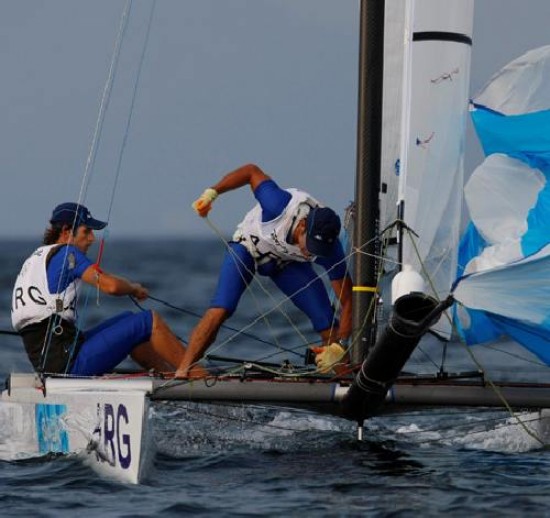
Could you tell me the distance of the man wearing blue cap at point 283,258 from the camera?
7.50m

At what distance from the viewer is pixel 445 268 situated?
7.60 m

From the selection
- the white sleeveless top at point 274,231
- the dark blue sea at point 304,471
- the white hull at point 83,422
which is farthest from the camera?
the white sleeveless top at point 274,231

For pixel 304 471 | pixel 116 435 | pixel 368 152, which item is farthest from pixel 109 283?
pixel 368 152

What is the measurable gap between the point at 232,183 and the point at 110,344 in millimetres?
979

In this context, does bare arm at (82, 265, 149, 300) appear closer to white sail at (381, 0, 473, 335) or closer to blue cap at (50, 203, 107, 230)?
blue cap at (50, 203, 107, 230)

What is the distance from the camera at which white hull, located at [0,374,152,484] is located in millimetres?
6848

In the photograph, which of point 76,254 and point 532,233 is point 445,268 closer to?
point 532,233

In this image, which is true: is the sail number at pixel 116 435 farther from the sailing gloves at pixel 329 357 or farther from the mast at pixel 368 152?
the mast at pixel 368 152

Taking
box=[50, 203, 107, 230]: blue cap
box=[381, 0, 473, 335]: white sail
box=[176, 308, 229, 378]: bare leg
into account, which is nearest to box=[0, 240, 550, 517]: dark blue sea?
box=[176, 308, 229, 378]: bare leg

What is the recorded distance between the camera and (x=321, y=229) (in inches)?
296

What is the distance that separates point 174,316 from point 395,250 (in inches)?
395

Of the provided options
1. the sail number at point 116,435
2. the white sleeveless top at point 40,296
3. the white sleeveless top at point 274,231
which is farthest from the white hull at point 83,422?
the white sleeveless top at point 274,231

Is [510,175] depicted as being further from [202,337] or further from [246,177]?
[202,337]

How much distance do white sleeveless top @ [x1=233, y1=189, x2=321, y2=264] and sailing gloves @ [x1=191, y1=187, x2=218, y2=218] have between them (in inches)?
16.4
